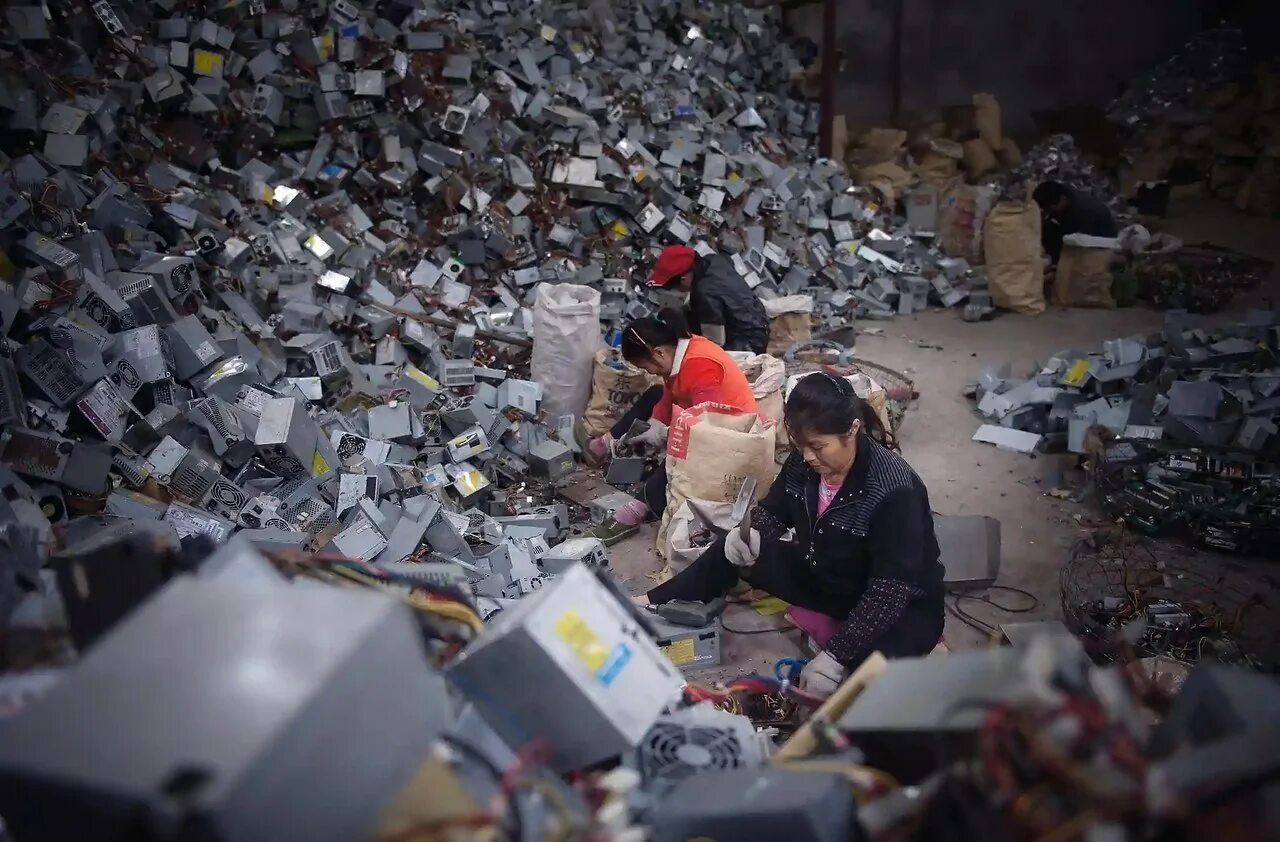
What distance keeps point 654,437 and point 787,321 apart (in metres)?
1.79

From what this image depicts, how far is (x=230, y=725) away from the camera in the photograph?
989mm

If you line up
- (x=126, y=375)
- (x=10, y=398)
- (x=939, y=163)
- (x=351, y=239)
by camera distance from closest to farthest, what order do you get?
(x=10, y=398) → (x=126, y=375) → (x=351, y=239) → (x=939, y=163)

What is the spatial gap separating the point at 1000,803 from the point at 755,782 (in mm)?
493

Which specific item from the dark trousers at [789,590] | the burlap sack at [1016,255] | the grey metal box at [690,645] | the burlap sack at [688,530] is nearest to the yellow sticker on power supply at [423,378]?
the burlap sack at [688,530]

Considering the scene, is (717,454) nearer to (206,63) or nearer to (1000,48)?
(206,63)

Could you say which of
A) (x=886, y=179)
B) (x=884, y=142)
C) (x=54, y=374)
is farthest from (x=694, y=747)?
(x=884, y=142)

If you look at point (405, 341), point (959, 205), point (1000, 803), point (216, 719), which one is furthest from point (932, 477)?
point (959, 205)

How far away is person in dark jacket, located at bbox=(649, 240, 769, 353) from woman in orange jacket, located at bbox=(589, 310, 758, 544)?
86 cm

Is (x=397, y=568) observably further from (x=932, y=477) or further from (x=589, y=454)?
(x=932, y=477)

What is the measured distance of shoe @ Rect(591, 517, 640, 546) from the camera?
3.97 meters

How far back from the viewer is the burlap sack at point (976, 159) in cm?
1006

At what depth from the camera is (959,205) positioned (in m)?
8.23

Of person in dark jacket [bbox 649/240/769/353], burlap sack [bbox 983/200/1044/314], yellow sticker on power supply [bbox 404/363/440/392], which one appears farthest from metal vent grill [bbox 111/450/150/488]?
burlap sack [bbox 983/200/1044/314]

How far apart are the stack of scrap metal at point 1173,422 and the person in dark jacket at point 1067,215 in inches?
67.4
